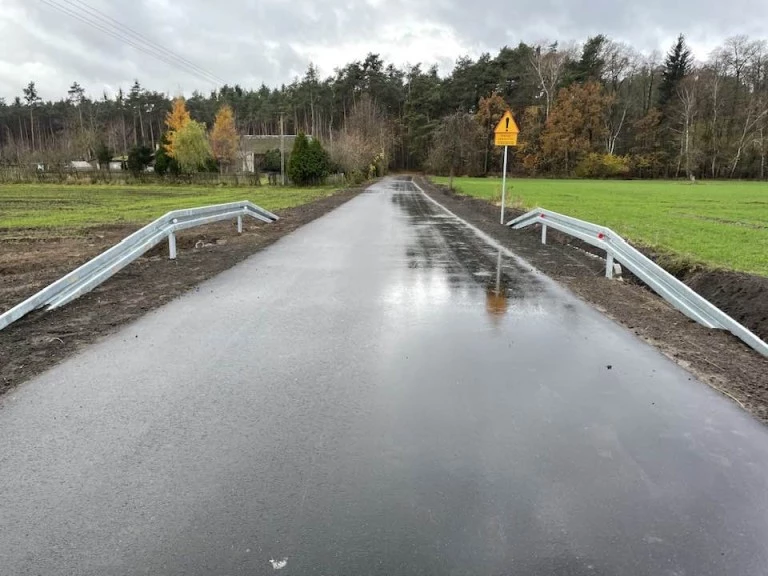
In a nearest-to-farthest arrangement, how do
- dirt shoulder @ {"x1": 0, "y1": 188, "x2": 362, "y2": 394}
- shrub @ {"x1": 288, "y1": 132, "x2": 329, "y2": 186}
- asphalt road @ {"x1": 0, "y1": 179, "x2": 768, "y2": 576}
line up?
asphalt road @ {"x1": 0, "y1": 179, "x2": 768, "y2": 576} → dirt shoulder @ {"x1": 0, "y1": 188, "x2": 362, "y2": 394} → shrub @ {"x1": 288, "y1": 132, "x2": 329, "y2": 186}

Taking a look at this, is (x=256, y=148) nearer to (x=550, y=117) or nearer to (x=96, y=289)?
(x=550, y=117)

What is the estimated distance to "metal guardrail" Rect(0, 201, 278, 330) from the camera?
6.80m

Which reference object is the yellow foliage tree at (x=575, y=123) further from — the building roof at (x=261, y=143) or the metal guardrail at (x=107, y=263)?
the metal guardrail at (x=107, y=263)

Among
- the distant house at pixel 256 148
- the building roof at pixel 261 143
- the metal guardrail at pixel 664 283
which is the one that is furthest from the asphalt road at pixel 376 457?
the building roof at pixel 261 143

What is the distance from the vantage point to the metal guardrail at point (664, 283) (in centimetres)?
637

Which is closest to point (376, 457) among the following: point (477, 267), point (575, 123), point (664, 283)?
point (664, 283)

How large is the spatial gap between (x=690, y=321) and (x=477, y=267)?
4143mm

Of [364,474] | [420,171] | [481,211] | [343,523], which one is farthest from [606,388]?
[420,171]

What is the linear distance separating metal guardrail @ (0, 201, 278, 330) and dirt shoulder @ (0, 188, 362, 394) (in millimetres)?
127

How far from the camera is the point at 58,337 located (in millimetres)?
6027

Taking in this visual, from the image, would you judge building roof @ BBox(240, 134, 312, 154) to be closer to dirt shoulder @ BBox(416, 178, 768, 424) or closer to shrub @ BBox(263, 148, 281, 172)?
shrub @ BBox(263, 148, 281, 172)

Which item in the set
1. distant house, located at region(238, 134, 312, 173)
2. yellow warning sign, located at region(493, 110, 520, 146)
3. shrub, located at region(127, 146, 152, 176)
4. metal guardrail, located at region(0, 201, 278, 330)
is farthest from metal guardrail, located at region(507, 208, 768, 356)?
distant house, located at region(238, 134, 312, 173)

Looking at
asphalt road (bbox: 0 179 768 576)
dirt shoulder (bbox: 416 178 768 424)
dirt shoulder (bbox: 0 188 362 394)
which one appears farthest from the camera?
dirt shoulder (bbox: 0 188 362 394)

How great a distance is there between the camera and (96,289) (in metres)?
8.34
